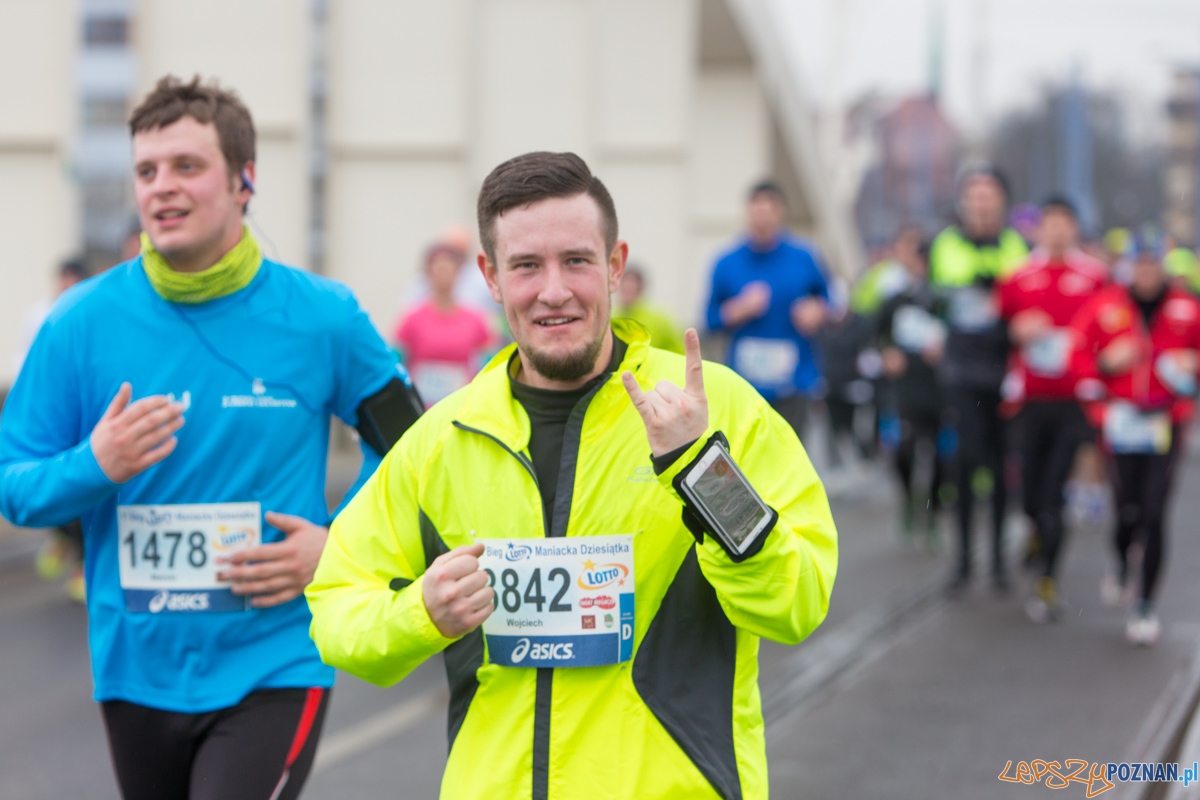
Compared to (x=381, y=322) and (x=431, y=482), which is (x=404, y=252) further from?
(x=431, y=482)

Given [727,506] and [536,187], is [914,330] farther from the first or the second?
[727,506]

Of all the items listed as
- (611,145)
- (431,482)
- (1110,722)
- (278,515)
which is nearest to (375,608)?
(431,482)

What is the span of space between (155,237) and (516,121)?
14.8m

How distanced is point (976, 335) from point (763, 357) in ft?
4.56

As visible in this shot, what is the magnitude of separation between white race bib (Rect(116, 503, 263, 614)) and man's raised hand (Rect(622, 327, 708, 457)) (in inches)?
49.7

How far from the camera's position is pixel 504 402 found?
96.1 inches

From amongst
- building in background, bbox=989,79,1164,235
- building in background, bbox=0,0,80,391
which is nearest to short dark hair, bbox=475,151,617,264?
building in background, bbox=0,0,80,391

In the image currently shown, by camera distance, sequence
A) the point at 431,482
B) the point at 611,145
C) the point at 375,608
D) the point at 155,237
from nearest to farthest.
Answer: the point at 375,608 → the point at 431,482 → the point at 155,237 → the point at 611,145

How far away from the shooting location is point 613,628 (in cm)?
238

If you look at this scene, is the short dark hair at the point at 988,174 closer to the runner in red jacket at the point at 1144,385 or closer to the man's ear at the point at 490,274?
the runner in red jacket at the point at 1144,385

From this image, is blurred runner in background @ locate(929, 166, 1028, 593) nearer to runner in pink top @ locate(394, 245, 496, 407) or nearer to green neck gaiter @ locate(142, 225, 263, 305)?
runner in pink top @ locate(394, 245, 496, 407)

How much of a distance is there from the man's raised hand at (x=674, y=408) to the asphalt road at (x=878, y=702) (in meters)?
2.93

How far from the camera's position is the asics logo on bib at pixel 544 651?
2.37 meters

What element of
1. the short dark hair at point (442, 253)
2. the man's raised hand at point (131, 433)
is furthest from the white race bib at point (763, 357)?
the man's raised hand at point (131, 433)
